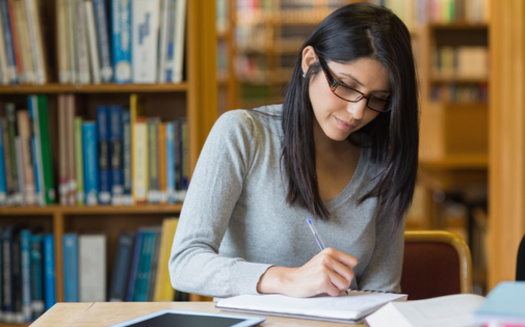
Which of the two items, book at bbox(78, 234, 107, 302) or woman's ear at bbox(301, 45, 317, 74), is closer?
woman's ear at bbox(301, 45, 317, 74)

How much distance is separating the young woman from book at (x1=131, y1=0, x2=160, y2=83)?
2.83 ft

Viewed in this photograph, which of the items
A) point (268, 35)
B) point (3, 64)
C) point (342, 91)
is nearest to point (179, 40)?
point (3, 64)

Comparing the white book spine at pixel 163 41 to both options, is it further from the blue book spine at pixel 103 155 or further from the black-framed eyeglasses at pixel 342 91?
the black-framed eyeglasses at pixel 342 91

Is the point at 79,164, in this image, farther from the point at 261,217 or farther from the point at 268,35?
the point at 268,35

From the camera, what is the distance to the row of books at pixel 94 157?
2.17 m

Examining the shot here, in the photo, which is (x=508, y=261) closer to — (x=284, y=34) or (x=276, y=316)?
(x=276, y=316)

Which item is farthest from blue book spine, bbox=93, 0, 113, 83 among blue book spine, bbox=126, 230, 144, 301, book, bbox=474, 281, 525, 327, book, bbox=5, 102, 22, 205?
book, bbox=474, 281, 525, 327

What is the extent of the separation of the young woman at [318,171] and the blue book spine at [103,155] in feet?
2.98

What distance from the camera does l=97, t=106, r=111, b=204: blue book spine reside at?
2.18 metres

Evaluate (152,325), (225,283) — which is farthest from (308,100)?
(152,325)

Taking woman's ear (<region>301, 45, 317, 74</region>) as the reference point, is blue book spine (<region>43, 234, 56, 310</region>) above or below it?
below

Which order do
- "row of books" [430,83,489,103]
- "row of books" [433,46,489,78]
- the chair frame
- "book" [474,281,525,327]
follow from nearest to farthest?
1. "book" [474,281,525,327]
2. the chair frame
3. "row of books" [433,46,489,78]
4. "row of books" [430,83,489,103]

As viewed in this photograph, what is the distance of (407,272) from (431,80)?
4.24 metres

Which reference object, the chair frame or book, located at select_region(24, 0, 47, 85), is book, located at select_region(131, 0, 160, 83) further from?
the chair frame
